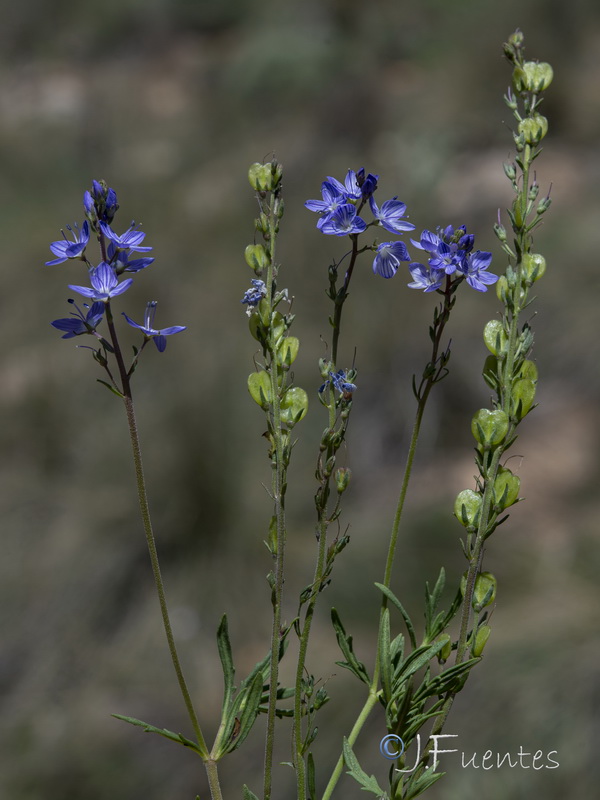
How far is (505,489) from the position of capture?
0.77 metres

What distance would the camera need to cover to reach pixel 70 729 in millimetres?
3115

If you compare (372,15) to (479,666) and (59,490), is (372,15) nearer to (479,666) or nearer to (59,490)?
(59,490)

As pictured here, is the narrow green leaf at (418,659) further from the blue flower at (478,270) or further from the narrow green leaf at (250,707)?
the blue flower at (478,270)

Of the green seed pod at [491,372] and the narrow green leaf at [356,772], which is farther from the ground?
the green seed pod at [491,372]

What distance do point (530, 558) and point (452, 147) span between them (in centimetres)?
337

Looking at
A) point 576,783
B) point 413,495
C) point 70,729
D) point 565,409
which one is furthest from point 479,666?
point 565,409

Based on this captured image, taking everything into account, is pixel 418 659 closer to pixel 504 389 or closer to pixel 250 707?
pixel 250 707

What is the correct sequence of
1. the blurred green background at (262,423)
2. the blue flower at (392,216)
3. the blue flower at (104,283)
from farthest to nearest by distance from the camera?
the blurred green background at (262,423) → the blue flower at (392,216) → the blue flower at (104,283)

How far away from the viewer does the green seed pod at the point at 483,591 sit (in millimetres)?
794

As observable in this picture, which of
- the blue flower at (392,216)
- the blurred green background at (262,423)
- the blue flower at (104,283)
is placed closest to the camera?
the blue flower at (104,283)

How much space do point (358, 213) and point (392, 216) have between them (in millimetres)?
63

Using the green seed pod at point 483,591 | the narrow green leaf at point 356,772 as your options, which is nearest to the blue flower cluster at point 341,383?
the green seed pod at point 483,591

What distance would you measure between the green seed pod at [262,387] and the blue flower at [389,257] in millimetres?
146

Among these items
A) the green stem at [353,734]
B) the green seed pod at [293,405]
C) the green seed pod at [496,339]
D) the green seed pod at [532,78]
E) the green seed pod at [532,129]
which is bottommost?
the green stem at [353,734]
